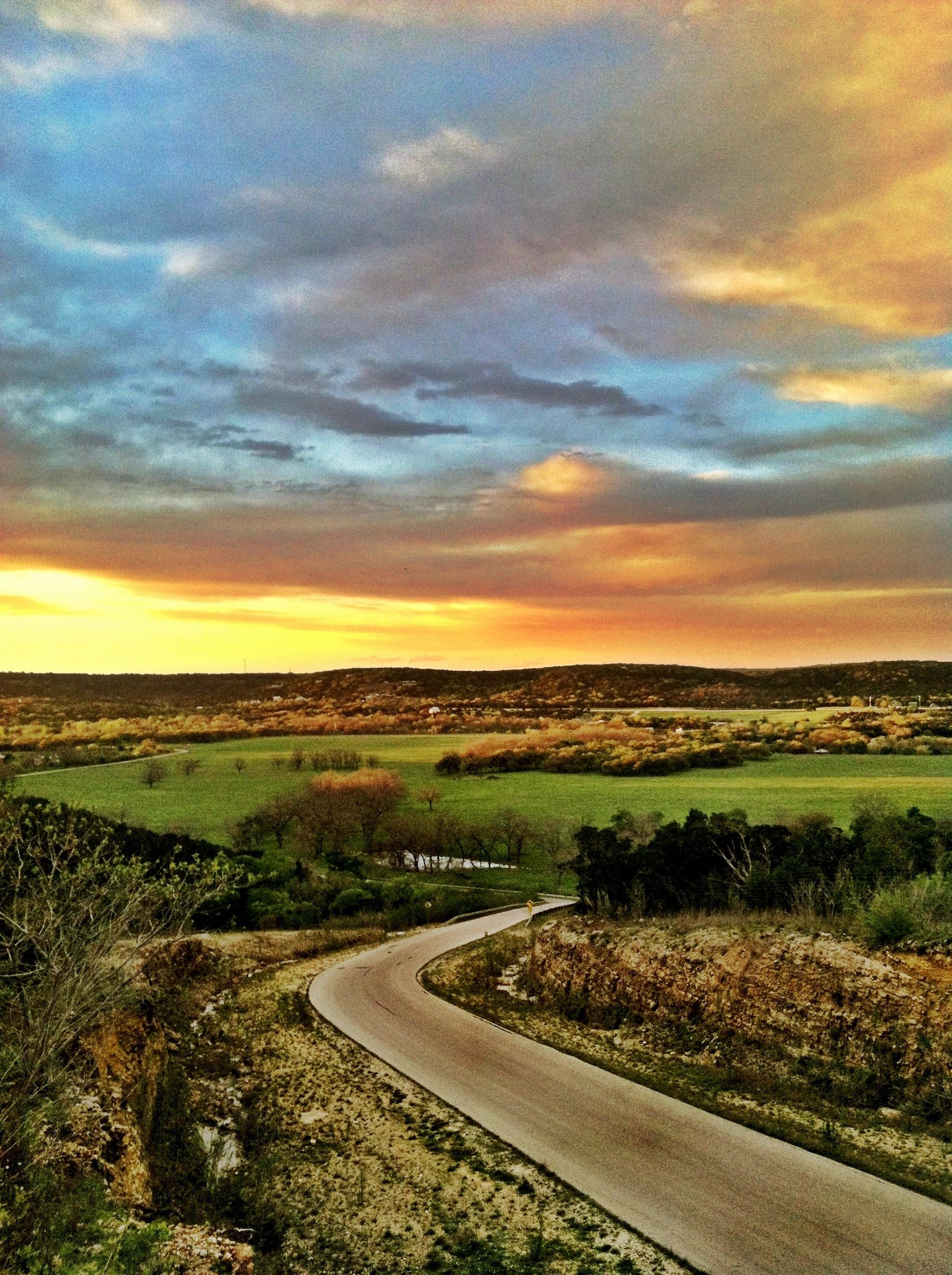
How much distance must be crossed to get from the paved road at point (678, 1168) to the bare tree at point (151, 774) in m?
60.7

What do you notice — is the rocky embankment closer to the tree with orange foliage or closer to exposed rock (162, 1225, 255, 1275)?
exposed rock (162, 1225, 255, 1275)

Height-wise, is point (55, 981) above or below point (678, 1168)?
above

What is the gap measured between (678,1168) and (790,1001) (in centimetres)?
657

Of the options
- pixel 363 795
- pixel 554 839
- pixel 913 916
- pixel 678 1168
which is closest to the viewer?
pixel 678 1168

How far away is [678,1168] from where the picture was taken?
14.4m

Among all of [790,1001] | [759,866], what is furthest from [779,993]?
[759,866]

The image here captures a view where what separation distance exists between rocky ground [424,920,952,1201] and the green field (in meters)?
32.0

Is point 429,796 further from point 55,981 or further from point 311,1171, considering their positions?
point 55,981

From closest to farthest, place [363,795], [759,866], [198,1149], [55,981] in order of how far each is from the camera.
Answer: [55,981] → [198,1149] → [759,866] → [363,795]

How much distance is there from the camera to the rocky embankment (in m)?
17.0

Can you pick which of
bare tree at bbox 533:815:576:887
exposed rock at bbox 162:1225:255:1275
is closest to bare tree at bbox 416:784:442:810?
bare tree at bbox 533:815:576:887

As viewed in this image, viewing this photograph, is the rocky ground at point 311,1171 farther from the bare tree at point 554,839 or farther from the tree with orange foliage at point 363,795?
the tree with orange foliage at point 363,795

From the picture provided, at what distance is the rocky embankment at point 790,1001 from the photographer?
17000mm

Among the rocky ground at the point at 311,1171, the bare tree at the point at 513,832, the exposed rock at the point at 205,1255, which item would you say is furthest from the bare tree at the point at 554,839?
the exposed rock at the point at 205,1255
